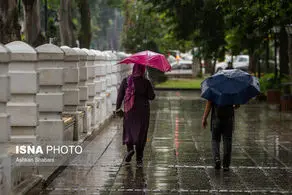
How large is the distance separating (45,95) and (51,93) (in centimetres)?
11

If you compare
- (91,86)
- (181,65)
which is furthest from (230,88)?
(181,65)

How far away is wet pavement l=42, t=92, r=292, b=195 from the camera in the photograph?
12141mm

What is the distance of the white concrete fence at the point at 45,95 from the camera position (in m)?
10.1

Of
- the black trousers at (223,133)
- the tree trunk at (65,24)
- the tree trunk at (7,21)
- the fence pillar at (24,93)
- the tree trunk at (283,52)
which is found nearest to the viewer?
the fence pillar at (24,93)

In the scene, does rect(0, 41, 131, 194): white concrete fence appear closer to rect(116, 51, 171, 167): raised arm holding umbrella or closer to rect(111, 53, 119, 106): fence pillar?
rect(116, 51, 171, 167): raised arm holding umbrella

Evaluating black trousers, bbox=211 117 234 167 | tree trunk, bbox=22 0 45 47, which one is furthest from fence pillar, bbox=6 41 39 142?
tree trunk, bbox=22 0 45 47

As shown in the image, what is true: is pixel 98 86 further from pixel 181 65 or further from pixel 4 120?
pixel 181 65

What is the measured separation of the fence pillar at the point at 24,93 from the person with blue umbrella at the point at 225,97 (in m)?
2.76

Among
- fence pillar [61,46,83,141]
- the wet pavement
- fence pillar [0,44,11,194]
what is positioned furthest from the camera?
fence pillar [61,46,83,141]

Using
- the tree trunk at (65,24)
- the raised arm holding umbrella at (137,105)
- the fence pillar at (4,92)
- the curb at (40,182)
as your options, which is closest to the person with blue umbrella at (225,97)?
the raised arm holding umbrella at (137,105)

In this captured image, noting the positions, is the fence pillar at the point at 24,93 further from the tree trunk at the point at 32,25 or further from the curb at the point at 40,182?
the tree trunk at the point at 32,25

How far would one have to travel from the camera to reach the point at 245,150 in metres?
17.1

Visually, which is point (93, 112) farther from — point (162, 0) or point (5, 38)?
point (162, 0)

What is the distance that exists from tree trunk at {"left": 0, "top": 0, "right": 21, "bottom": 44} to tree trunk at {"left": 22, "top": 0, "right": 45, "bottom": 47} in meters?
6.29
